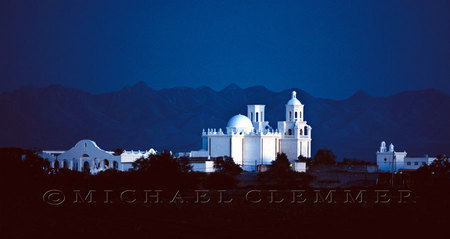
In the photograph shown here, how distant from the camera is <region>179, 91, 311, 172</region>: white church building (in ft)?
226

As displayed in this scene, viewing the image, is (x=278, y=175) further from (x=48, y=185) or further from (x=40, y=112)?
(x=40, y=112)

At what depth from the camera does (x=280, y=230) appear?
3119 cm

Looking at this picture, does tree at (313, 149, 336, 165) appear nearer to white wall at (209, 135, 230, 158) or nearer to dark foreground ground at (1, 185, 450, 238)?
white wall at (209, 135, 230, 158)

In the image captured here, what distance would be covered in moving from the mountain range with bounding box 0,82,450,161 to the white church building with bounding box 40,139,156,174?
1456 inches

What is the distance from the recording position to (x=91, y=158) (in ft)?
217

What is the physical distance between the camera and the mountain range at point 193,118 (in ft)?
375

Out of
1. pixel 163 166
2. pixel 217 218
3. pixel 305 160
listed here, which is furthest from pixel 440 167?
pixel 217 218

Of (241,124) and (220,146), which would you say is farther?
(241,124)

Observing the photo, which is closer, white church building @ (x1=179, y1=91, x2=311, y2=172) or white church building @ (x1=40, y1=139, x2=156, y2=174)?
white church building @ (x1=40, y1=139, x2=156, y2=174)

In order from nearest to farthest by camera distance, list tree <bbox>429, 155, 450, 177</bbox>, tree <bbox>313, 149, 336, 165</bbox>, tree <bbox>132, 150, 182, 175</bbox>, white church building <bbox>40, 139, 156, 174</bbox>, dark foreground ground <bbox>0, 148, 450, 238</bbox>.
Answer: dark foreground ground <bbox>0, 148, 450, 238</bbox>
tree <bbox>132, 150, 182, 175</bbox>
tree <bbox>429, 155, 450, 177</bbox>
white church building <bbox>40, 139, 156, 174</bbox>
tree <bbox>313, 149, 336, 165</bbox>

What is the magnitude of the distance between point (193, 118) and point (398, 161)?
6282cm

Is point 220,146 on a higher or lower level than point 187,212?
higher

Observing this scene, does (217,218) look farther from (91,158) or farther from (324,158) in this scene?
(324,158)

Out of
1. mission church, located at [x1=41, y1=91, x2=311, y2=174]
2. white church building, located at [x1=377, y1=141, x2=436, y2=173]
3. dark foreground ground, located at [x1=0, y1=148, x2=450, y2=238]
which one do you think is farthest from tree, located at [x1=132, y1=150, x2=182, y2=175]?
white church building, located at [x1=377, y1=141, x2=436, y2=173]
